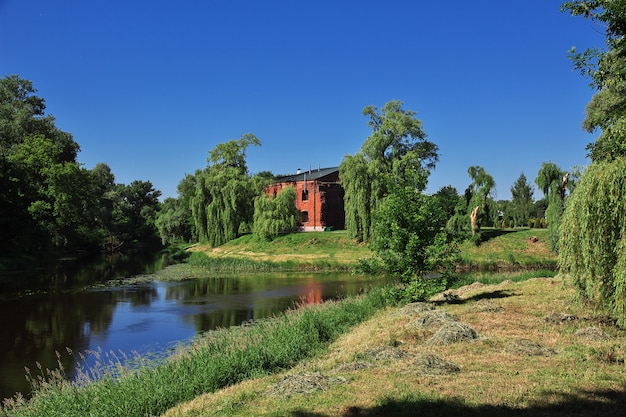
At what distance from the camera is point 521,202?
67.2 metres

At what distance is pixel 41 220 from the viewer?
43344 millimetres

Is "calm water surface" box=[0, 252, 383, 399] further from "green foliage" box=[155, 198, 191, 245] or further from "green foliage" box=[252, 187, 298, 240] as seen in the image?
"green foliage" box=[155, 198, 191, 245]

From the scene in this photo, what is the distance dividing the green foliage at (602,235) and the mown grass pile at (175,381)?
6.35 meters

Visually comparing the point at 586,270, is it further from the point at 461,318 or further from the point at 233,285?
the point at 233,285

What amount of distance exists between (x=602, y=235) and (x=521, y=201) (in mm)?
63416

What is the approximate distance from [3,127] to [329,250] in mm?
33283

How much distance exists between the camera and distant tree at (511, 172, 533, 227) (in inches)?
2467

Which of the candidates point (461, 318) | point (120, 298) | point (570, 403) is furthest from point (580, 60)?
point (120, 298)

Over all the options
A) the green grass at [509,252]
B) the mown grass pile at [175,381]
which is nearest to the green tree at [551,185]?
the green grass at [509,252]

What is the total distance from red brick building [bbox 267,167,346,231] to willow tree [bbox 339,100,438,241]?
457 inches

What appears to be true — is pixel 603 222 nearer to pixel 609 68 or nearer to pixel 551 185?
pixel 609 68

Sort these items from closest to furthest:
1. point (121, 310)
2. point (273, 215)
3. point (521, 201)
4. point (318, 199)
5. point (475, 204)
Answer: point (121, 310)
point (475, 204)
point (273, 215)
point (318, 199)
point (521, 201)

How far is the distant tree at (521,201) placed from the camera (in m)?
62.7

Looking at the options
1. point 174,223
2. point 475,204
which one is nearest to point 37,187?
point 174,223
